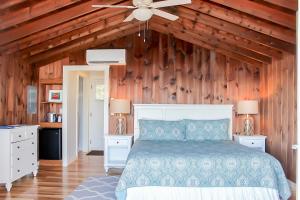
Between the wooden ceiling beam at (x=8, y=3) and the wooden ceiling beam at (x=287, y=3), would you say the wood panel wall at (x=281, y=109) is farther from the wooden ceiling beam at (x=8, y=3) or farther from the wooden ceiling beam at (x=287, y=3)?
the wooden ceiling beam at (x=8, y=3)

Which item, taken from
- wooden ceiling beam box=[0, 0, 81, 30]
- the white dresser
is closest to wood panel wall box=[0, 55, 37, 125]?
the white dresser

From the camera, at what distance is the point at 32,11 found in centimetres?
353

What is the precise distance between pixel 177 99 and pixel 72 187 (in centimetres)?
263

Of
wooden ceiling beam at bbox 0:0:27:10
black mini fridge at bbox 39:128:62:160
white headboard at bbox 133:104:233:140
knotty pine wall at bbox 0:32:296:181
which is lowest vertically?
black mini fridge at bbox 39:128:62:160

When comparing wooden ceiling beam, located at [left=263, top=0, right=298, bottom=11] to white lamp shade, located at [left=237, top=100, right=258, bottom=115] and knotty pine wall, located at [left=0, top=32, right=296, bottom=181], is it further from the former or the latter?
knotty pine wall, located at [left=0, top=32, right=296, bottom=181]

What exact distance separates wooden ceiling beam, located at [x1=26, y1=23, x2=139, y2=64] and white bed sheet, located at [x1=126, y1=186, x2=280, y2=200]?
3084 mm

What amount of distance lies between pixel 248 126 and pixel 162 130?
5.63ft

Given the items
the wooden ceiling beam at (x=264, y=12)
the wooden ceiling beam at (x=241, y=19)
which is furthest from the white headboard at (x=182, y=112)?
the wooden ceiling beam at (x=264, y=12)

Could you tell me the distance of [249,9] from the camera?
3.40m

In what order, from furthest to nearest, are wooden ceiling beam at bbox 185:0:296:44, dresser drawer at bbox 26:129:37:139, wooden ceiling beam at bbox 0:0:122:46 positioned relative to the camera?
dresser drawer at bbox 26:129:37:139 < wooden ceiling beam at bbox 0:0:122:46 < wooden ceiling beam at bbox 185:0:296:44

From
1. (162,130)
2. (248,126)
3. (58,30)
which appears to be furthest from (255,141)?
(58,30)

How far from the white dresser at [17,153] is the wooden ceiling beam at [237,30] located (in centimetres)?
316

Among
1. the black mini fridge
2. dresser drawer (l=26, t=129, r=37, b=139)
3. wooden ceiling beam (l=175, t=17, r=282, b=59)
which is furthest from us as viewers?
the black mini fridge

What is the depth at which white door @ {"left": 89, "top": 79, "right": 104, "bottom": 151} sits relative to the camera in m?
7.86
